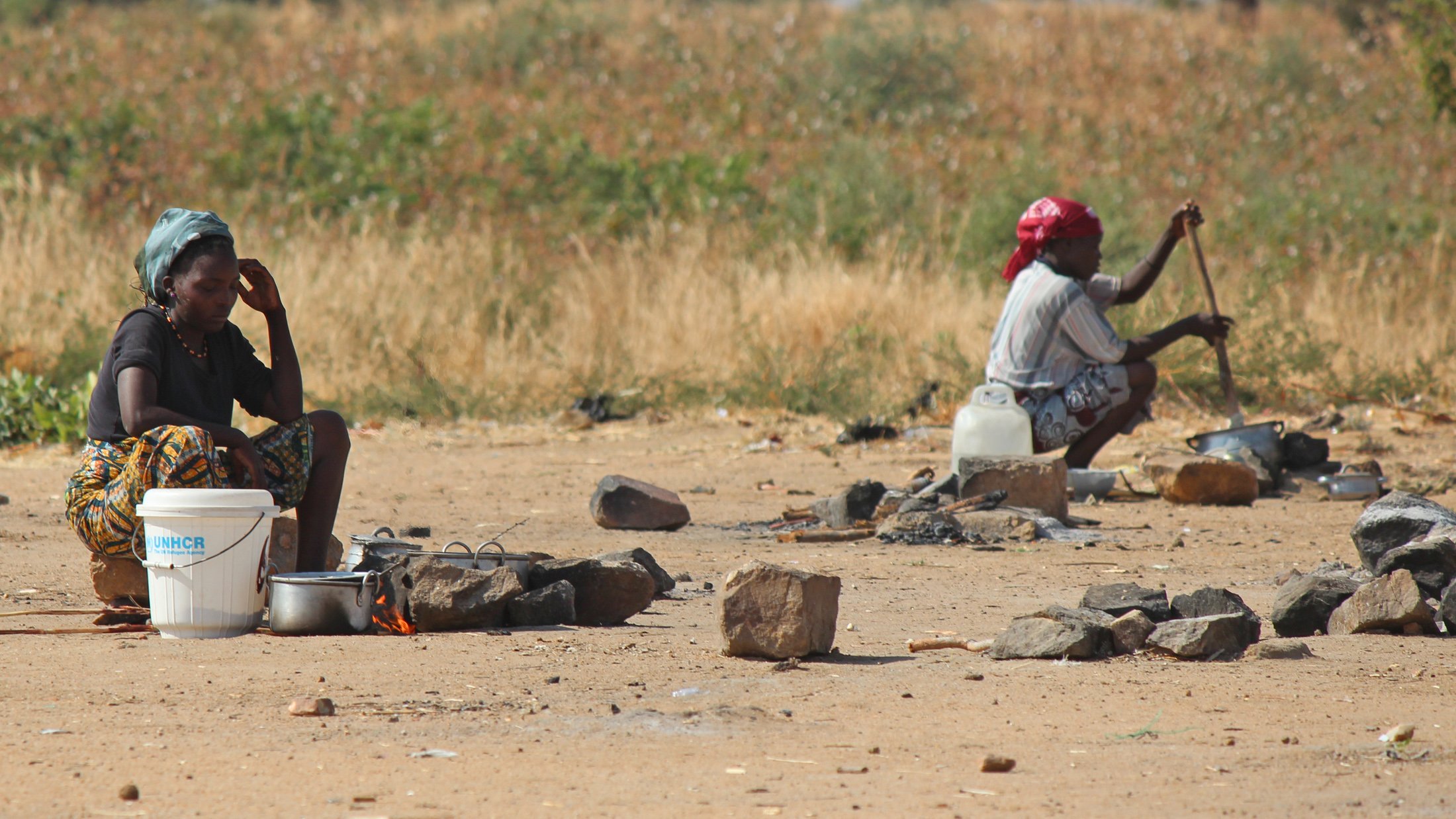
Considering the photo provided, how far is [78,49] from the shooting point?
24500 mm

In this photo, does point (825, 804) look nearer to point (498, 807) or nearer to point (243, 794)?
point (498, 807)

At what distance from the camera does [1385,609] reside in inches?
179

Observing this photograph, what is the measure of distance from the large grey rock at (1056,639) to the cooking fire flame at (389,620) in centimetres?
167

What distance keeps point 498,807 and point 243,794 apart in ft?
1.57

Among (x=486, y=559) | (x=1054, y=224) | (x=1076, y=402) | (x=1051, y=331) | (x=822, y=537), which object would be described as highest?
(x=1054, y=224)

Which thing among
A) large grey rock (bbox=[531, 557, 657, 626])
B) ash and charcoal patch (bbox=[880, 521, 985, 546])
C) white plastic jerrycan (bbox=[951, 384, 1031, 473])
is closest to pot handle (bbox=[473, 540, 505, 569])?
large grey rock (bbox=[531, 557, 657, 626])

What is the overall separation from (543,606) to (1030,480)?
3.02 metres

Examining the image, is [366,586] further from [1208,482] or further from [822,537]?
[1208,482]

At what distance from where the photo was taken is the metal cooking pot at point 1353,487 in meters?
7.85

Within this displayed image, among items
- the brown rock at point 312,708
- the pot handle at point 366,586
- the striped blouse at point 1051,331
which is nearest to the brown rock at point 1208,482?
the striped blouse at point 1051,331

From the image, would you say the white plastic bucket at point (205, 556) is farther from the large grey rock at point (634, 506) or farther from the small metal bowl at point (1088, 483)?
the small metal bowl at point (1088, 483)

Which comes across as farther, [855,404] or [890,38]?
[890,38]

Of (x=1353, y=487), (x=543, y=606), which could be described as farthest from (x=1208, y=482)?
(x=543, y=606)

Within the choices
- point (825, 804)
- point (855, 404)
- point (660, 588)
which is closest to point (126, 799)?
point (825, 804)
